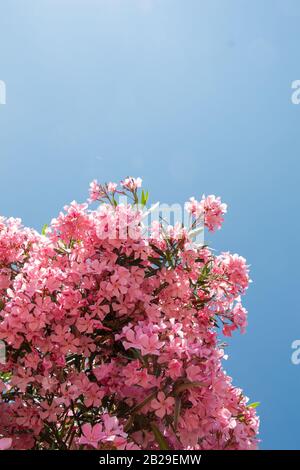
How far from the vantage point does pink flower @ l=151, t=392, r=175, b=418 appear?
240cm

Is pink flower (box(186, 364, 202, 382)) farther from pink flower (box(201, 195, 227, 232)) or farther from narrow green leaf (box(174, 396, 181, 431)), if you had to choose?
pink flower (box(201, 195, 227, 232))

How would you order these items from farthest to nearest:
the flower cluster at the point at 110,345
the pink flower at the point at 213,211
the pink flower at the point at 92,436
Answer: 1. the pink flower at the point at 213,211
2. the flower cluster at the point at 110,345
3. the pink flower at the point at 92,436

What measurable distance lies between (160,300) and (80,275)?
2.13ft

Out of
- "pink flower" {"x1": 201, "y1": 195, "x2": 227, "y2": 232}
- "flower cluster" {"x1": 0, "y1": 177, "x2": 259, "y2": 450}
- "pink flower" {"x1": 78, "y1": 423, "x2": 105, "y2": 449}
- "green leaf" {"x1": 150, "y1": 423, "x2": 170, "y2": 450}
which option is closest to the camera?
"pink flower" {"x1": 78, "y1": 423, "x2": 105, "y2": 449}

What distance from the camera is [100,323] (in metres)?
2.78

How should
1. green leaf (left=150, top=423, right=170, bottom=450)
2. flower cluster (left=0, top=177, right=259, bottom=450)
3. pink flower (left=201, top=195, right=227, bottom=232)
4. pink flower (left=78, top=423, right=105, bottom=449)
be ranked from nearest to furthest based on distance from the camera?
pink flower (left=78, top=423, right=105, bottom=449) < green leaf (left=150, top=423, right=170, bottom=450) < flower cluster (left=0, top=177, right=259, bottom=450) < pink flower (left=201, top=195, right=227, bottom=232)

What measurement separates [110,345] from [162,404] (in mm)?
668

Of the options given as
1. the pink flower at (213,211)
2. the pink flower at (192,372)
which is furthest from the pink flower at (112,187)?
the pink flower at (192,372)

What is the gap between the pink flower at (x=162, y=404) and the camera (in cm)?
240

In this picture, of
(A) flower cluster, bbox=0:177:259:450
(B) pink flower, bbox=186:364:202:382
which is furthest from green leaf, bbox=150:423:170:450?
(B) pink flower, bbox=186:364:202:382

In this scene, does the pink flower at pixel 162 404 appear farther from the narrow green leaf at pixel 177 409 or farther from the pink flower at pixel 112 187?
the pink flower at pixel 112 187

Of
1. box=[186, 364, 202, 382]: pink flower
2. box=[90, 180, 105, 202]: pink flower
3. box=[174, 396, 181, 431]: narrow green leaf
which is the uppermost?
box=[90, 180, 105, 202]: pink flower

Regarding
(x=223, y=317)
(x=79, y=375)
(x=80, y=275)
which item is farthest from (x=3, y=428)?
(x=223, y=317)

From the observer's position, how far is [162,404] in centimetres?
242
